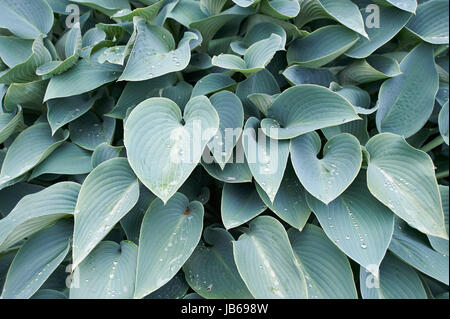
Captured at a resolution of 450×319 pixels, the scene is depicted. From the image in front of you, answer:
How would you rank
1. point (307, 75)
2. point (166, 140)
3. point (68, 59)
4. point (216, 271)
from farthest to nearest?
1. point (307, 75)
2. point (68, 59)
3. point (216, 271)
4. point (166, 140)

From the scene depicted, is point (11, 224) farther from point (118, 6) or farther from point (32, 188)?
point (118, 6)

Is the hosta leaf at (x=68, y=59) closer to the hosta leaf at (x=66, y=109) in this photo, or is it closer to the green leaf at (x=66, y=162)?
the hosta leaf at (x=66, y=109)

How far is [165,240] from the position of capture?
116 centimetres

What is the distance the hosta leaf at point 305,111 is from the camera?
1180 mm

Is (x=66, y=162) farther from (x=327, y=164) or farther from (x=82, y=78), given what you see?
(x=327, y=164)

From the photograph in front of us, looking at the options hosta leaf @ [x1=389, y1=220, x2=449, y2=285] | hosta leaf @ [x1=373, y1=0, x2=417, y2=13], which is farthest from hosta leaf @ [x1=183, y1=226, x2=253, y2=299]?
hosta leaf @ [x1=373, y1=0, x2=417, y2=13]

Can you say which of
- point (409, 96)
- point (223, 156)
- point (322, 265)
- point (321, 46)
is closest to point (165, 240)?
point (223, 156)

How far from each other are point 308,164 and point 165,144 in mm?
398

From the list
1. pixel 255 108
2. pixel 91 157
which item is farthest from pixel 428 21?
pixel 91 157

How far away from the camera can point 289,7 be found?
140 centimetres

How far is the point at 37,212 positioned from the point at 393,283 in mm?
1014

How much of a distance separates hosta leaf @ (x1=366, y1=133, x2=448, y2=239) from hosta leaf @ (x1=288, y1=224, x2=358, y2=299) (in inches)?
7.8

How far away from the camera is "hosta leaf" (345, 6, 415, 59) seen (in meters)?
1.44

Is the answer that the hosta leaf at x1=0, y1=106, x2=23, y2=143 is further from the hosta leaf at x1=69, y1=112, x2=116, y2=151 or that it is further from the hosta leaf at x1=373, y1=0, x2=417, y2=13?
the hosta leaf at x1=373, y1=0, x2=417, y2=13
